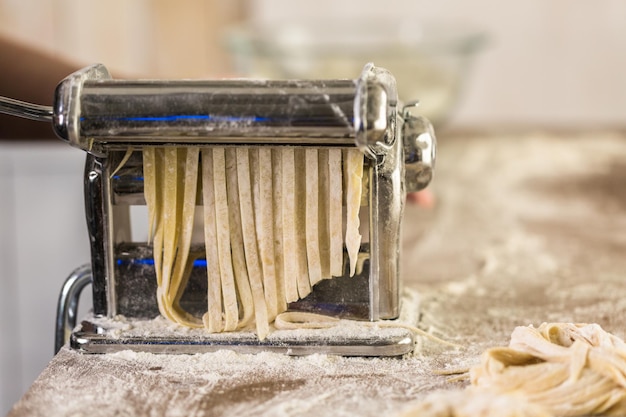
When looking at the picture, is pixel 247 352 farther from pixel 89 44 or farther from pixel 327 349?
pixel 89 44

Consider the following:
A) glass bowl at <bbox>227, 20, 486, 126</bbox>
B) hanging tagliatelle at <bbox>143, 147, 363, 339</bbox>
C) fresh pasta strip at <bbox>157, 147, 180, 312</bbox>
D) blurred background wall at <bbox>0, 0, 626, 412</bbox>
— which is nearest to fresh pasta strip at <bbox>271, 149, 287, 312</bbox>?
hanging tagliatelle at <bbox>143, 147, 363, 339</bbox>

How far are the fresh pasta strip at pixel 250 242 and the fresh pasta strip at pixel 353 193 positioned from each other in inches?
4.2

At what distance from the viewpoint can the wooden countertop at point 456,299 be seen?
75cm

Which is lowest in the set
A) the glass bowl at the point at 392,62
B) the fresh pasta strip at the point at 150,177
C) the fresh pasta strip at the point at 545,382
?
the fresh pasta strip at the point at 545,382

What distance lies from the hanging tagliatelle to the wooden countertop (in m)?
0.08

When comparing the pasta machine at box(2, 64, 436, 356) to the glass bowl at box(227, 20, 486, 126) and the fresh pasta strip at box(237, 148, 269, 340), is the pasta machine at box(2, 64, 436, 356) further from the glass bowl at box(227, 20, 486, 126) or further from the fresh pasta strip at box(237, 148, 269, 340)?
the glass bowl at box(227, 20, 486, 126)

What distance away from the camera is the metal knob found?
3.07 ft

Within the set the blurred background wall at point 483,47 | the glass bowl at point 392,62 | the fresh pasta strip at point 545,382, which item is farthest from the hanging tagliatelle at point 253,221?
the blurred background wall at point 483,47

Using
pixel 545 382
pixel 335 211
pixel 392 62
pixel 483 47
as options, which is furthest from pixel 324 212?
pixel 483 47

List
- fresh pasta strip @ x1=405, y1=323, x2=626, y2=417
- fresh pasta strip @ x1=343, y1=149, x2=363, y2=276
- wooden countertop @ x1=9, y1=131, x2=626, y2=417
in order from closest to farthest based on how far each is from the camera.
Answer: fresh pasta strip @ x1=405, y1=323, x2=626, y2=417, wooden countertop @ x1=9, y1=131, x2=626, y2=417, fresh pasta strip @ x1=343, y1=149, x2=363, y2=276

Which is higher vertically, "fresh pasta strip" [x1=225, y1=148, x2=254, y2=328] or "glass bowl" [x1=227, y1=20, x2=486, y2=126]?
"glass bowl" [x1=227, y1=20, x2=486, y2=126]

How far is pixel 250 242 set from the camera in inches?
34.6

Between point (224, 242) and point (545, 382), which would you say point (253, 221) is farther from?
point (545, 382)

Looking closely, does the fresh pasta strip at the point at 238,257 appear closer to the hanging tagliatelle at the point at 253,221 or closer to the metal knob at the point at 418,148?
the hanging tagliatelle at the point at 253,221
